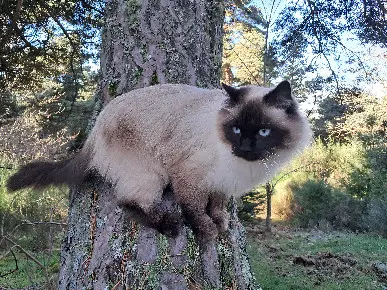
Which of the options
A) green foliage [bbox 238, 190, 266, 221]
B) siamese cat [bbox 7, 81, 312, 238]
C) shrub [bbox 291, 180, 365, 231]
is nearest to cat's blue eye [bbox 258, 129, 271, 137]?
siamese cat [bbox 7, 81, 312, 238]

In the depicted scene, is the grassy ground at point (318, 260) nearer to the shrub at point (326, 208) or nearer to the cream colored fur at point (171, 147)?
the shrub at point (326, 208)

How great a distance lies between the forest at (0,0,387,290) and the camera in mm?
4414

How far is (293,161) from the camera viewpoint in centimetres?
250

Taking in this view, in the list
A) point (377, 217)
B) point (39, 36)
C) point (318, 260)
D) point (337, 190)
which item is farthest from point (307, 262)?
point (39, 36)

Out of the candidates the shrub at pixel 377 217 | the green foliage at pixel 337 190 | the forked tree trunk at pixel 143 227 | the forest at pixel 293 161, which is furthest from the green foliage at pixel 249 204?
the forked tree trunk at pixel 143 227

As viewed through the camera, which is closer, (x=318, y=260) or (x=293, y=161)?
(x=293, y=161)

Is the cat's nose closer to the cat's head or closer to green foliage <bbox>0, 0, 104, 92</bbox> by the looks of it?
the cat's head

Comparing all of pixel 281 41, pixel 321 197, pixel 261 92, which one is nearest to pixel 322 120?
pixel 321 197

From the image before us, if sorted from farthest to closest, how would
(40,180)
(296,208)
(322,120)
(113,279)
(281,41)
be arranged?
1. (322,120)
2. (296,208)
3. (281,41)
4. (40,180)
5. (113,279)

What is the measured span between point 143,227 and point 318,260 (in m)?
8.16

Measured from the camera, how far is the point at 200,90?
224cm

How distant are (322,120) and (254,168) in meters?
17.3

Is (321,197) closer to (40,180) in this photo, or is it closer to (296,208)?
(296,208)

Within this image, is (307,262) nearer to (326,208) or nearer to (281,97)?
(326,208)
